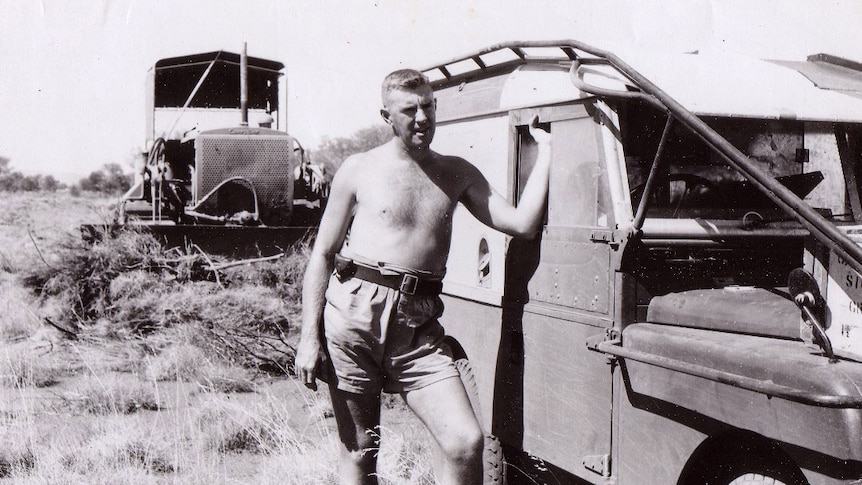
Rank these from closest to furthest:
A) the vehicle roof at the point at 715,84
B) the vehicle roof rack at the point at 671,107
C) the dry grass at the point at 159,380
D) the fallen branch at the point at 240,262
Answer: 1. the vehicle roof rack at the point at 671,107
2. the vehicle roof at the point at 715,84
3. the dry grass at the point at 159,380
4. the fallen branch at the point at 240,262

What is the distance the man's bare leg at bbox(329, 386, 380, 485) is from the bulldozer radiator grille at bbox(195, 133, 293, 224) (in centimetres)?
730

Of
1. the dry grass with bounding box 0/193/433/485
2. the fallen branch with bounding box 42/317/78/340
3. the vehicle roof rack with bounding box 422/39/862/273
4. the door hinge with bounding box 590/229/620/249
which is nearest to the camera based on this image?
the vehicle roof rack with bounding box 422/39/862/273

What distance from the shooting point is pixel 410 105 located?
3.68 meters

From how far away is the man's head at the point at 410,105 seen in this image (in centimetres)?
367

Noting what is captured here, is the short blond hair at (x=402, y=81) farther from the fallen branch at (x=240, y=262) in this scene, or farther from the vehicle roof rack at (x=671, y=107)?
the fallen branch at (x=240, y=262)

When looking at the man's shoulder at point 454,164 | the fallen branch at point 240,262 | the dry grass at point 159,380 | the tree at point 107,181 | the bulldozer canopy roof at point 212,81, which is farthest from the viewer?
the tree at point 107,181

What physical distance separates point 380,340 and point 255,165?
7.48 m

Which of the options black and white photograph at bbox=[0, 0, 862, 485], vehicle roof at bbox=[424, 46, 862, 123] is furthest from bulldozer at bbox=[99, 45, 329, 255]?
vehicle roof at bbox=[424, 46, 862, 123]

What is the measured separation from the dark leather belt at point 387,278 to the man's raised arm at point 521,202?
0.40 metres

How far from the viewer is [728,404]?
2803 millimetres

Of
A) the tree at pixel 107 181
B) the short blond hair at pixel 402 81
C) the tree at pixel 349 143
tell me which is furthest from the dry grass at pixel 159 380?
the tree at pixel 107 181

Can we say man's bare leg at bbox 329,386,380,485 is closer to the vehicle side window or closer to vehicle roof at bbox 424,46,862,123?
the vehicle side window

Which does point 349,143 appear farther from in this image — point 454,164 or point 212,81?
point 454,164

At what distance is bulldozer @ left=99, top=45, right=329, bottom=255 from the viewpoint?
10.4 metres
